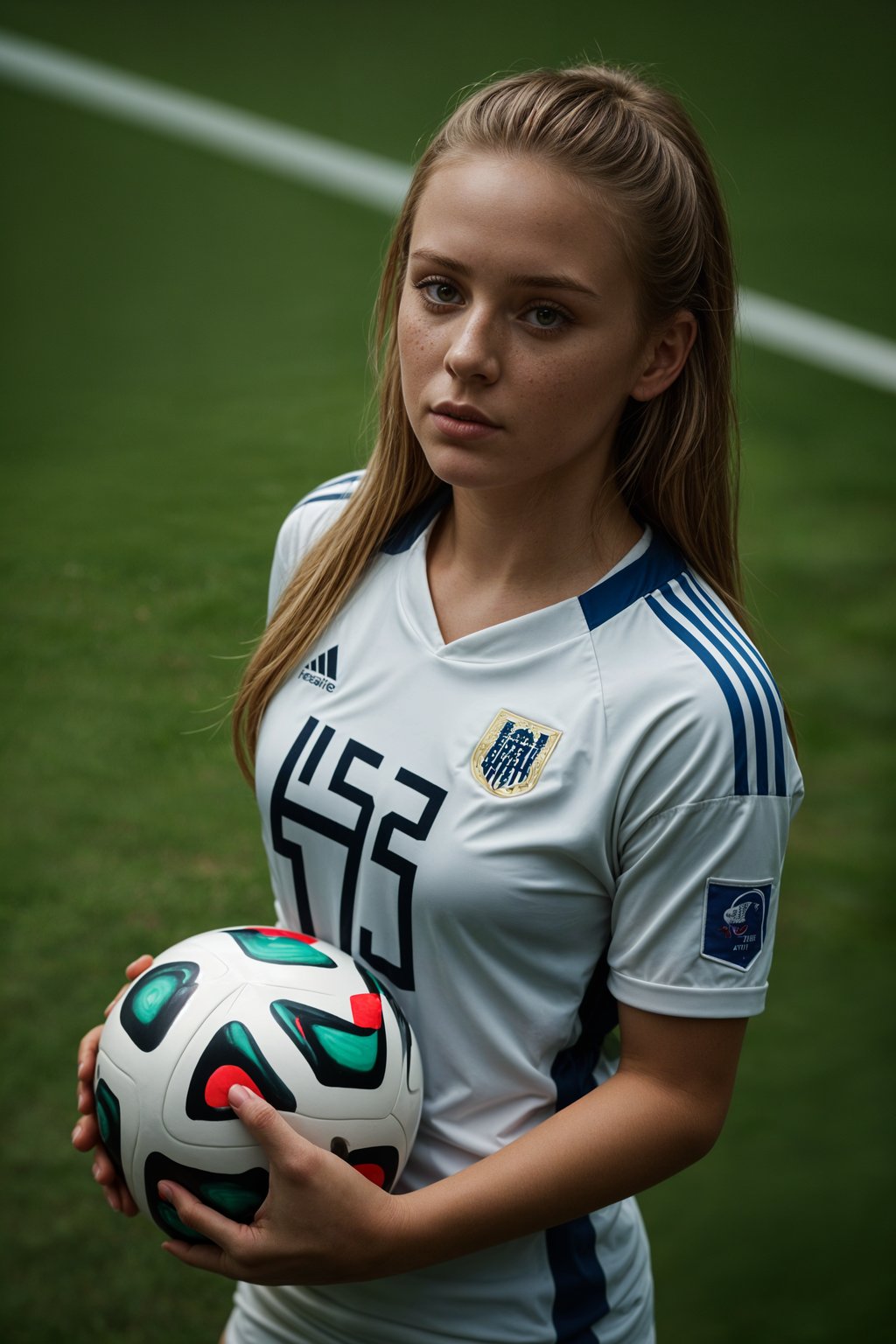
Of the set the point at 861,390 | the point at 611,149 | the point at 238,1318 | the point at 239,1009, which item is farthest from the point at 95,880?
the point at 861,390

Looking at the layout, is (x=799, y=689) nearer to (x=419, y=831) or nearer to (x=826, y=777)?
(x=826, y=777)

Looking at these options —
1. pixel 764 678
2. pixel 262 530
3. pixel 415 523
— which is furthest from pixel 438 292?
pixel 262 530

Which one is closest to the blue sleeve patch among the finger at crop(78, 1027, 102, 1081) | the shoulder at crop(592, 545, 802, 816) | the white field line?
the shoulder at crop(592, 545, 802, 816)

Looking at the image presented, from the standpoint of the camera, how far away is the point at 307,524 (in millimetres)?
2268

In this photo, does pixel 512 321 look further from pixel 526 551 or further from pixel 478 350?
pixel 526 551

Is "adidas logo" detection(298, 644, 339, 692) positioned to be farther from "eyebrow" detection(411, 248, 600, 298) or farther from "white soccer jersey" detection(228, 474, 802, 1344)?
"eyebrow" detection(411, 248, 600, 298)

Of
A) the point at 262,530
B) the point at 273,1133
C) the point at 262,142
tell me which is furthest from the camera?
the point at 262,142

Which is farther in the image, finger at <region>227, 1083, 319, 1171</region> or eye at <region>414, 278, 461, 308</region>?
eye at <region>414, 278, 461, 308</region>

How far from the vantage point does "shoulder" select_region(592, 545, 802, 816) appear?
1734 millimetres

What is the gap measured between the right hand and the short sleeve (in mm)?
678

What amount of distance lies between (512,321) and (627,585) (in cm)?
38

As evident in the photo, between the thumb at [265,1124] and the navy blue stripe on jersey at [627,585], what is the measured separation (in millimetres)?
721

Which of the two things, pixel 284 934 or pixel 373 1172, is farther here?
pixel 284 934

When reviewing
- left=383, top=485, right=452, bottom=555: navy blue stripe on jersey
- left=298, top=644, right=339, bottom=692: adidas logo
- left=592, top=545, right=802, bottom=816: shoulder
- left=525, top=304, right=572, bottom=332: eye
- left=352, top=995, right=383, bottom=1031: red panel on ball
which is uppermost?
left=525, top=304, right=572, bottom=332: eye
